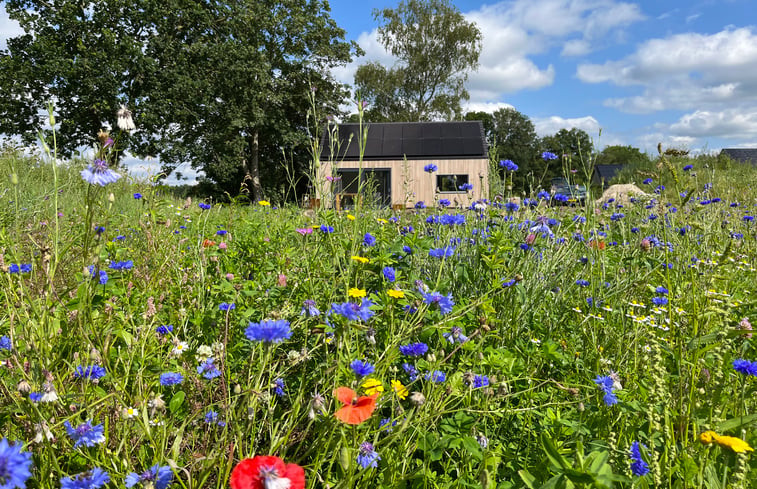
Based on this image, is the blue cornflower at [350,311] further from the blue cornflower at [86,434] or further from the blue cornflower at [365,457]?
the blue cornflower at [86,434]

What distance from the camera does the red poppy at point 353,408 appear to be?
771mm

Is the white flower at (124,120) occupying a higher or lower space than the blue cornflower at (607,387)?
higher

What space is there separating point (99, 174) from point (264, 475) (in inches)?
32.7

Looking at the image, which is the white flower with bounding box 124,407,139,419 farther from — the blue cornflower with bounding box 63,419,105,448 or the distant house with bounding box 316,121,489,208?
the distant house with bounding box 316,121,489,208

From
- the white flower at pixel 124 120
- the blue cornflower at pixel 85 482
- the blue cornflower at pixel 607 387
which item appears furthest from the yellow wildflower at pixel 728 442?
the white flower at pixel 124 120

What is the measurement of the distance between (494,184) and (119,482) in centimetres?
261

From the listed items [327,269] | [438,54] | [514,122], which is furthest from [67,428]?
[514,122]

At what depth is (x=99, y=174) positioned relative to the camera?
3.51 feet

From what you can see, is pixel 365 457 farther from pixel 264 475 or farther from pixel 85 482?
pixel 85 482

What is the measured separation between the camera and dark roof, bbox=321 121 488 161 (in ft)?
56.1

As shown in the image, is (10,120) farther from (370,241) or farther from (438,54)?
(370,241)

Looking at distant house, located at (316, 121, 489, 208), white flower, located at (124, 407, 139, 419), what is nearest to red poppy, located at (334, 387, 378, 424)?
→ white flower, located at (124, 407, 139, 419)

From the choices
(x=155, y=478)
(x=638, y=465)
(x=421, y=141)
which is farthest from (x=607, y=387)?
(x=421, y=141)

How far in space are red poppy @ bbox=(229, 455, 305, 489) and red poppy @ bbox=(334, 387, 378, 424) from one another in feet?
0.37
